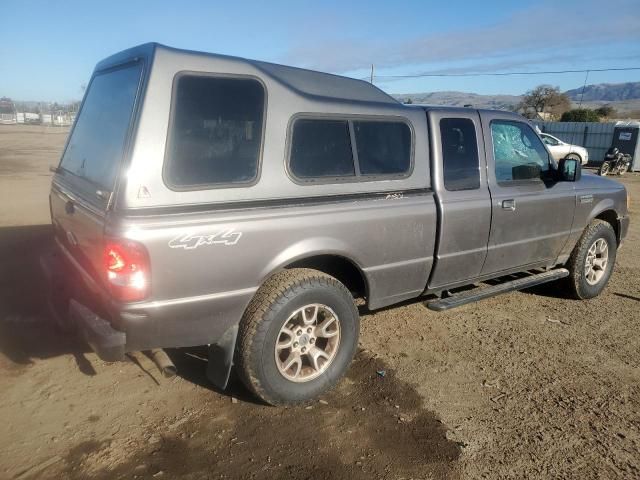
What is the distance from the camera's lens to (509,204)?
420cm

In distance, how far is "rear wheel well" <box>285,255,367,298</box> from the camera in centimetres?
336

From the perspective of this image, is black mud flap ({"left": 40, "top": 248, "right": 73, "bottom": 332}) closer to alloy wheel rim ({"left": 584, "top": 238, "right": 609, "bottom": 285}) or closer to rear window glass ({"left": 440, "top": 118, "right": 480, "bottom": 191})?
rear window glass ({"left": 440, "top": 118, "right": 480, "bottom": 191})

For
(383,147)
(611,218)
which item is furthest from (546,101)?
(383,147)

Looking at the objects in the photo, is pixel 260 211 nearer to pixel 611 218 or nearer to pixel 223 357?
pixel 223 357

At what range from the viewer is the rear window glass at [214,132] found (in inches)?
106

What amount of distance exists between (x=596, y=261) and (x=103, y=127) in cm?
491

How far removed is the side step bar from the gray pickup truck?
0.10 feet

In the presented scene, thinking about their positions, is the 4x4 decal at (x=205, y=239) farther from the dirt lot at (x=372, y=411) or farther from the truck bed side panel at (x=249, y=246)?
the dirt lot at (x=372, y=411)

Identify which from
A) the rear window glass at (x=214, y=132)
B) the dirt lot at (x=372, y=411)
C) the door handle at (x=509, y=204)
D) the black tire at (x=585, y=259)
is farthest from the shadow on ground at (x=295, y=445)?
the black tire at (x=585, y=259)

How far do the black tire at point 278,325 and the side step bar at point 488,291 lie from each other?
0.96 meters

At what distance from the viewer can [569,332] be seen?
4.50m

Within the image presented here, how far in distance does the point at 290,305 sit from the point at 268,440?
789mm

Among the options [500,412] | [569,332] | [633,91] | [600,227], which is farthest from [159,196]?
[633,91]

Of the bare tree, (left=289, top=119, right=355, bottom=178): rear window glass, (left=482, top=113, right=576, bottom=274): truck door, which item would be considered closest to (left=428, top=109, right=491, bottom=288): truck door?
(left=482, top=113, right=576, bottom=274): truck door
